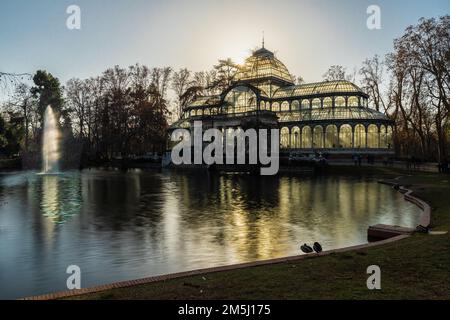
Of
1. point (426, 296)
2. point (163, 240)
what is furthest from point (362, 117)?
point (426, 296)

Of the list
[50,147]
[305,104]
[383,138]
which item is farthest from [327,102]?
[50,147]

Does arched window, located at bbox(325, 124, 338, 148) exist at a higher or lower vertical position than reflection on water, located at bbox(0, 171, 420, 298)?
higher

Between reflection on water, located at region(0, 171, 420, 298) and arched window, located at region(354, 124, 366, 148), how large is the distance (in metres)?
42.2

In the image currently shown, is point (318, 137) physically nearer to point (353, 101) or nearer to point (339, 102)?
point (339, 102)

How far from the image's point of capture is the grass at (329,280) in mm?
6801

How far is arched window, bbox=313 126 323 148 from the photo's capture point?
68625 mm

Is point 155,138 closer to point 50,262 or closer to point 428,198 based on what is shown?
point 428,198

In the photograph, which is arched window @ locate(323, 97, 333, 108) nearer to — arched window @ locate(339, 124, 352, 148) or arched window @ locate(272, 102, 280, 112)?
arched window @ locate(339, 124, 352, 148)

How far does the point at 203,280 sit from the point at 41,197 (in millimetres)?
20926

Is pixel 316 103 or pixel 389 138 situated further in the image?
pixel 316 103

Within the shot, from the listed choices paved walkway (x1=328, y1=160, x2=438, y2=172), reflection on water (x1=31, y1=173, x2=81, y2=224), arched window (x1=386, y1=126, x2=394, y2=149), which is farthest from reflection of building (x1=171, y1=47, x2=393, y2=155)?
reflection on water (x1=31, y1=173, x2=81, y2=224)

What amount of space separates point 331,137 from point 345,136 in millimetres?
2334

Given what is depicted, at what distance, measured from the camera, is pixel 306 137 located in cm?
7050

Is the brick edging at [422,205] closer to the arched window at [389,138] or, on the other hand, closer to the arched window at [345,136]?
the arched window at [345,136]
